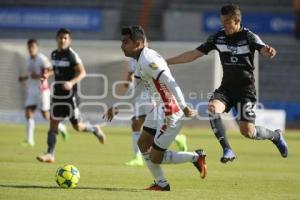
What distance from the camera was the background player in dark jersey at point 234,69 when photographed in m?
10.8

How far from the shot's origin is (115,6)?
37219mm

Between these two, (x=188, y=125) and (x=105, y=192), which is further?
(x=188, y=125)

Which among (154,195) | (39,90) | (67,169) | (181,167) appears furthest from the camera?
(39,90)

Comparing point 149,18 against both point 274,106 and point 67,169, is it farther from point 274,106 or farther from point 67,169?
point 67,169

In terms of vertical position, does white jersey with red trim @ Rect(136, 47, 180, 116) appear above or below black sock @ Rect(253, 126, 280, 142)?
above

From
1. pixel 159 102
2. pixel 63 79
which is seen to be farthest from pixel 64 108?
pixel 159 102

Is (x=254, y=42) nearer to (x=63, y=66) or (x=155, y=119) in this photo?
(x=155, y=119)

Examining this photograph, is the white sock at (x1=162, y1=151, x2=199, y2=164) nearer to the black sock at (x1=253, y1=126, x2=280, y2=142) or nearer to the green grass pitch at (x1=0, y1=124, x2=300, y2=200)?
the green grass pitch at (x1=0, y1=124, x2=300, y2=200)

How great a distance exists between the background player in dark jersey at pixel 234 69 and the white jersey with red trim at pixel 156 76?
0.93 meters

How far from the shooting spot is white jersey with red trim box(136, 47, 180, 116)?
9.62 meters

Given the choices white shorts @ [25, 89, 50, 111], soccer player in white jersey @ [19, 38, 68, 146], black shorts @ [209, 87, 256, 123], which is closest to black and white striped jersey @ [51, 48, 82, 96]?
soccer player in white jersey @ [19, 38, 68, 146]

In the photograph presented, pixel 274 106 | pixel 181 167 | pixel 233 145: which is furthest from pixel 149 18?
pixel 181 167

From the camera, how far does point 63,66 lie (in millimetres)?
14469

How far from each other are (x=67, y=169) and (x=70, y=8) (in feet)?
89.9
